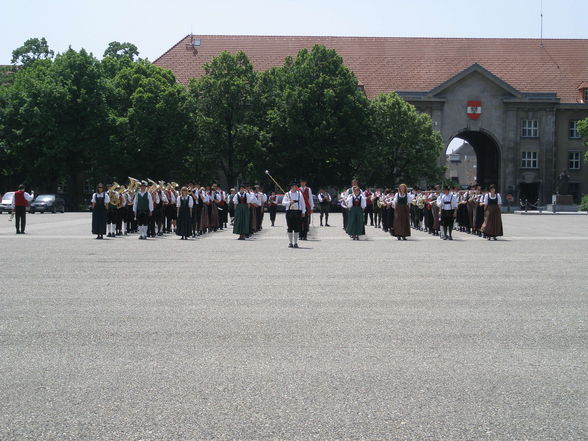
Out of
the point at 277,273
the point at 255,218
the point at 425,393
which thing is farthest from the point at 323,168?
the point at 425,393

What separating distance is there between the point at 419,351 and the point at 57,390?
3317mm

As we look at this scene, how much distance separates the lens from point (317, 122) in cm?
5878

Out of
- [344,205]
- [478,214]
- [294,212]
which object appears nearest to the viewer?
[294,212]

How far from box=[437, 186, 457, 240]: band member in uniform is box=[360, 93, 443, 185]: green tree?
34.7 m

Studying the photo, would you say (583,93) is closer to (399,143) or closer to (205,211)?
(399,143)

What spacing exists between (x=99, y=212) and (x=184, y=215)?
2934mm

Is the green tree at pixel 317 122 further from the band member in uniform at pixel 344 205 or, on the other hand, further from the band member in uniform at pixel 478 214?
the band member in uniform at pixel 478 214

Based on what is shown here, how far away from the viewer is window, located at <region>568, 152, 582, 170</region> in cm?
7556

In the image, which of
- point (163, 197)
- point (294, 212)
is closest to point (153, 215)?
point (163, 197)

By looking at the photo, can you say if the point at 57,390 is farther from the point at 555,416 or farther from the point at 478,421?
the point at 555,416

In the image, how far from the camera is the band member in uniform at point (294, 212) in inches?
869

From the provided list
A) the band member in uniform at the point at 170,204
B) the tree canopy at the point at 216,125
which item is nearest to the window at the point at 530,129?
the tree canopy at the point at 216,125

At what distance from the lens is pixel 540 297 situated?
35.1 feet

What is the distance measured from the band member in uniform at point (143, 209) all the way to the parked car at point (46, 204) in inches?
1315
